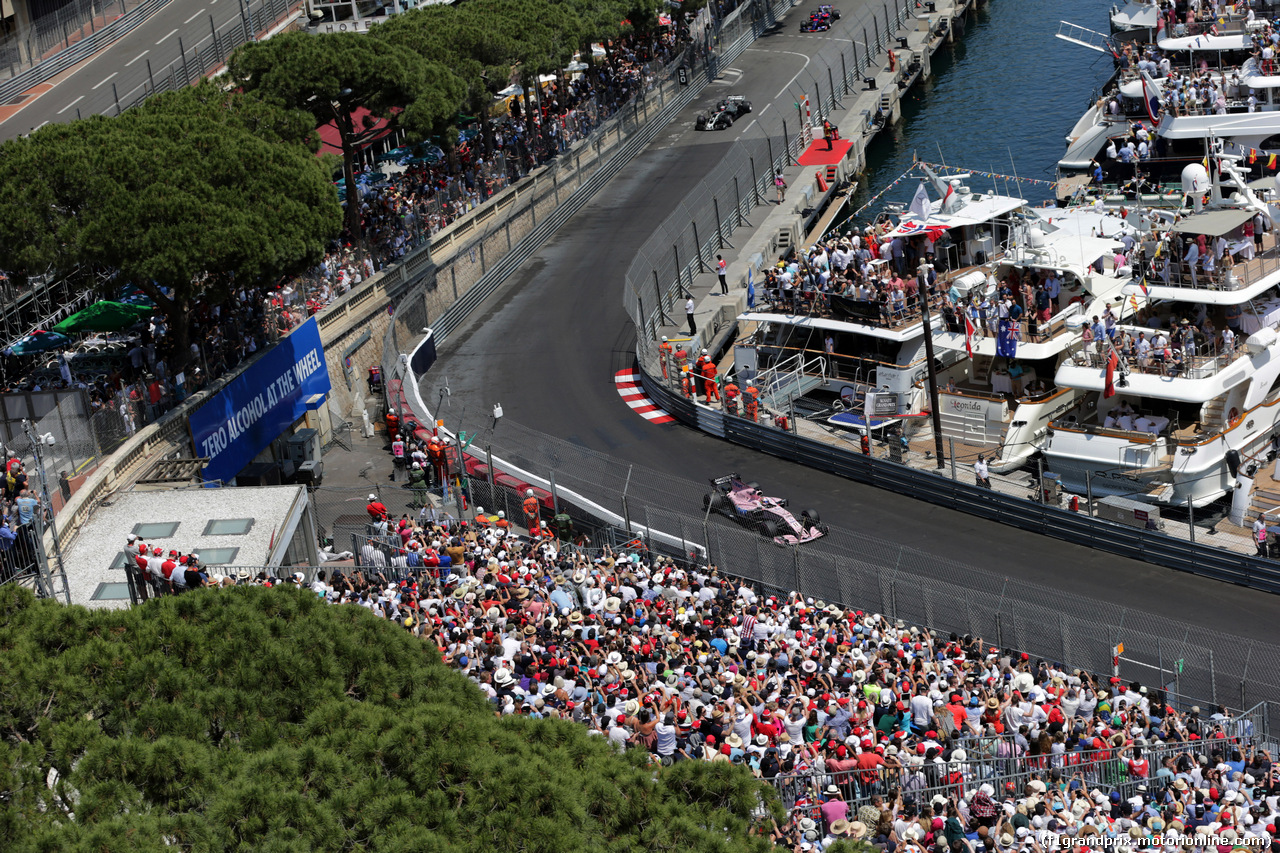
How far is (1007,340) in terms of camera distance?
119ft

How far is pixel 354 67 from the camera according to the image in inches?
1886

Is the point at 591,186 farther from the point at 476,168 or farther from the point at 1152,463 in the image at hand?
the point at 1152,463

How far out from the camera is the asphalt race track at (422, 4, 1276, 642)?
30625 millimetres

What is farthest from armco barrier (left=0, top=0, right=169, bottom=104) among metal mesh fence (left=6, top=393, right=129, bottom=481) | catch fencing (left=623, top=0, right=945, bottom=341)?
metal mesh fence (left=6, top=393, right=129, bottom=481)

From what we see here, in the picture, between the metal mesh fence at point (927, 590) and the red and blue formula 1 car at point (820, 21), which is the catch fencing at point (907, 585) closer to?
the metal mesh fence at point (927, 590)

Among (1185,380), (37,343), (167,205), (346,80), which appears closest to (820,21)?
(346,80)

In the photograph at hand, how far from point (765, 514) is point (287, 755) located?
19.7 meters

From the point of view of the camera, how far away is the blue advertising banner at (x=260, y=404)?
37.2 meters

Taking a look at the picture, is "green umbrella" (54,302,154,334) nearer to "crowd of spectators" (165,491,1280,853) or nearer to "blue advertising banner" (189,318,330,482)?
"blue advertising banner" (189,318,330,482)

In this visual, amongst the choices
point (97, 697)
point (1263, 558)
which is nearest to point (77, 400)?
point (97, 697)

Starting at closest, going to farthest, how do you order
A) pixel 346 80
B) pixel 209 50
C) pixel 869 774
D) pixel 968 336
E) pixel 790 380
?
pixel 869 774
pixel 968 336
pixel 790 380
pixel 346 80
pixel 209 50

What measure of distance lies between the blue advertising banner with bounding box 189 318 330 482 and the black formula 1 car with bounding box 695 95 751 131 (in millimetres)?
29420

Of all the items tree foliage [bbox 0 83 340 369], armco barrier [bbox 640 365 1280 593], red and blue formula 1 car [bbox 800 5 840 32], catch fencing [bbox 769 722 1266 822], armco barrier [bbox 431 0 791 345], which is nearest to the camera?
catch fencing [bbox 769 722 1266 822]

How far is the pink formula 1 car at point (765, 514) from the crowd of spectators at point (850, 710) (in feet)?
14.7
